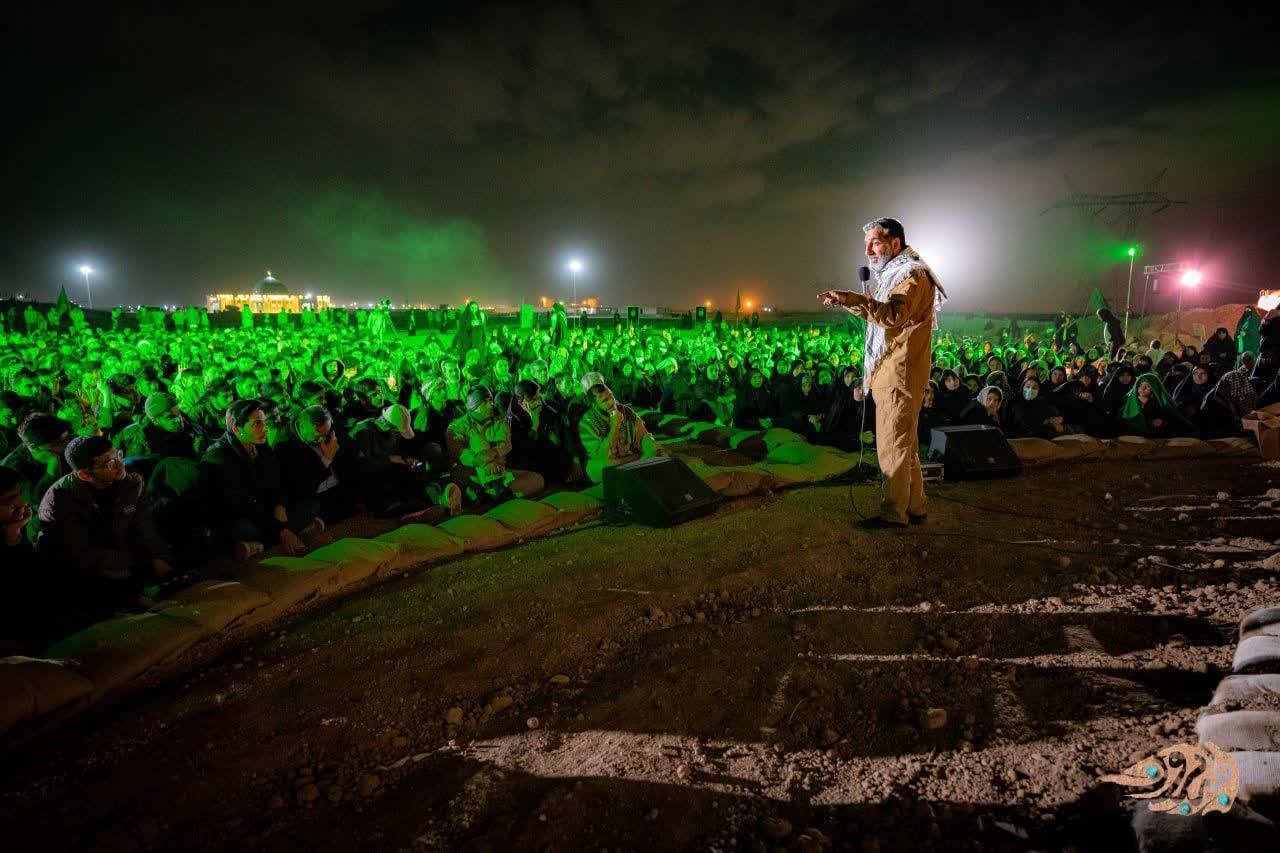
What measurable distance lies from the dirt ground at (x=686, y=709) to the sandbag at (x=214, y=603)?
0.16m

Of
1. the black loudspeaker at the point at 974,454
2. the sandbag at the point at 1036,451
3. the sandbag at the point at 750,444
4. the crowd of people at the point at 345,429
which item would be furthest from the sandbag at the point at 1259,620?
the sandbag at the point at 750,444

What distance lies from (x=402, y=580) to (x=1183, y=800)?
387 cm

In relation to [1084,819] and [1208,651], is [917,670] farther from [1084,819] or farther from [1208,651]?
[1208,651]

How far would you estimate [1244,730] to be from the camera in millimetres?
1704

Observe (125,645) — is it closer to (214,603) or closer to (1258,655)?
(214,603)

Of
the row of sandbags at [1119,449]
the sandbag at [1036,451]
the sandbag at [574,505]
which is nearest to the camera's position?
the sandbag at [574,505]

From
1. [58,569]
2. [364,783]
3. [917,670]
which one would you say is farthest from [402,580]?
[917,670]

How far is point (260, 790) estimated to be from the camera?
2.05m

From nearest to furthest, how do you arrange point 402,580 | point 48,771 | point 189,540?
point 48,771 → point 402,580 → point 189,540

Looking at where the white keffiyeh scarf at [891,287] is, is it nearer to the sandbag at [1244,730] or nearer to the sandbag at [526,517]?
the sandbag at [526,517]

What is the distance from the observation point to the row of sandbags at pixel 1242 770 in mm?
1384

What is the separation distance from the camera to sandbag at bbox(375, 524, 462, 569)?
13.9 ft

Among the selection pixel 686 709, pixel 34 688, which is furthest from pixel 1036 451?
pixel 34 688

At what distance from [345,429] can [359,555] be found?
327cm
